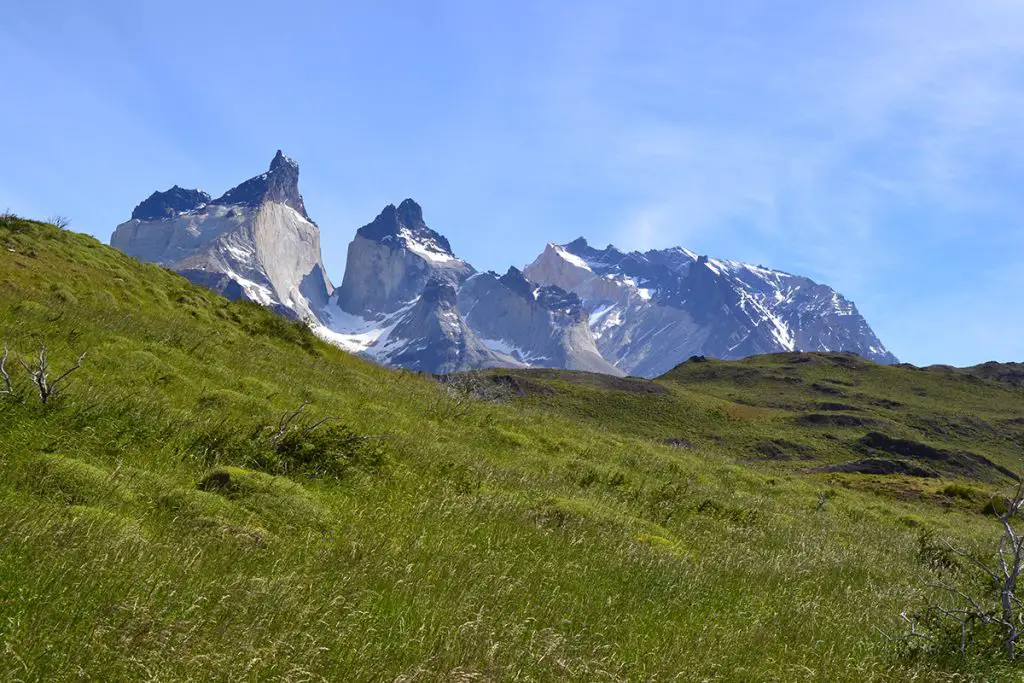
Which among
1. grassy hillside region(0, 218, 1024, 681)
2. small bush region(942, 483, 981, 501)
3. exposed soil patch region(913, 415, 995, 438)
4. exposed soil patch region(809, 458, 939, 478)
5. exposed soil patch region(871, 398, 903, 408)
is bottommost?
grassy hillside region(0, 218, 1024, 681)

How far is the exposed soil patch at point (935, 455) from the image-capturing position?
7881cm

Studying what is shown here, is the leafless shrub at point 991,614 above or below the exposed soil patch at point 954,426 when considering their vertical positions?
below

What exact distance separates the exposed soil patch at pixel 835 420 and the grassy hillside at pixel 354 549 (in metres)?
81.0

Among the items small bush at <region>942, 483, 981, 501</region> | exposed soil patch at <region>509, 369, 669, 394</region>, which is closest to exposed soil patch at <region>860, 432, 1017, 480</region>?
exposed soil patch at <region>509, 369, 669, 394</region>

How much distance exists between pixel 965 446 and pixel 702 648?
111 metres

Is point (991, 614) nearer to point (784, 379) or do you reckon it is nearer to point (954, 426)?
point (954, 426)

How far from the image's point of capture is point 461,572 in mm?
6469

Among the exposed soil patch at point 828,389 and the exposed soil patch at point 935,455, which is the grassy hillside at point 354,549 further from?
the exposed soil patch at point 828,389

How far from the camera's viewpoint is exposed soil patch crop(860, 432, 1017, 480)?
78.8m

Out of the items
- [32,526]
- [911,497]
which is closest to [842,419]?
[911,497]

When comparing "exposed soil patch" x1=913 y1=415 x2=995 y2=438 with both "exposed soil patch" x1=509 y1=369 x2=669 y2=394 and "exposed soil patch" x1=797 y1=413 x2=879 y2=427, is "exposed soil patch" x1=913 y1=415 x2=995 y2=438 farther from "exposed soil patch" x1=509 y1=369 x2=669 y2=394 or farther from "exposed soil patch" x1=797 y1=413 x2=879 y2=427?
"exposed soil patch" x1=509 y1=369 x2=669 y2=394

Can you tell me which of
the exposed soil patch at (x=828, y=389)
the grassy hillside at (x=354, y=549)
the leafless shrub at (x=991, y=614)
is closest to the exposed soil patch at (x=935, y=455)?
the exposed soil patch at (x=828, y=389)

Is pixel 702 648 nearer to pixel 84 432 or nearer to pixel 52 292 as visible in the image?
pixel 84 432

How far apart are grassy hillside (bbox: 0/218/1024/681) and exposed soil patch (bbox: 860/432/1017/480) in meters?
69.6
